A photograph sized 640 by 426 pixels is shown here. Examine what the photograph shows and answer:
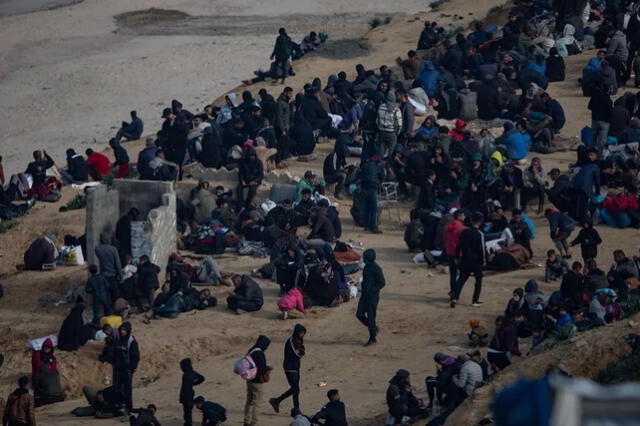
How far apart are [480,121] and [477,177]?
185 inches

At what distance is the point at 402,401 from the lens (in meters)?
13.0

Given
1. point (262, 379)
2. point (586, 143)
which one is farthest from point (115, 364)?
point (586, 143)

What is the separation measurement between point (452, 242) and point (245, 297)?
2.72 meters

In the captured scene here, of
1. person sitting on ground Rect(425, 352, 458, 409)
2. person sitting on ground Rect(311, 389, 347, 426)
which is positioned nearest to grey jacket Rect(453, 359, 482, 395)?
person sitting on ground Rect(425, 352, 458, 409)

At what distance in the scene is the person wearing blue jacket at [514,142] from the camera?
21.8m

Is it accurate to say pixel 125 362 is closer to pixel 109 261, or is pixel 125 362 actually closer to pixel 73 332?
pixel 73 332

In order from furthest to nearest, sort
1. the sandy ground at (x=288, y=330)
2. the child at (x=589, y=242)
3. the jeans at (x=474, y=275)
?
the child at (x=589, y=242)
the jeans at (x=474, y=275)
the sandy ground at (x=288, y=330)

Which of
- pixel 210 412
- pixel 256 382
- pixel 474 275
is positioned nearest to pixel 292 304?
pixel 474 275

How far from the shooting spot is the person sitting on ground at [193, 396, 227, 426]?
13.9 metres

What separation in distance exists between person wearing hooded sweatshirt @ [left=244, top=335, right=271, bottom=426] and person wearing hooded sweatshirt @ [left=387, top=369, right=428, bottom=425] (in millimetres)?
1303

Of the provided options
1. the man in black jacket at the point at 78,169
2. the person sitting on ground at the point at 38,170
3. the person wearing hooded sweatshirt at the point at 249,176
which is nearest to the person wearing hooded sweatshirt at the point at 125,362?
the person wearing hooded sweatshirt at the point at 249,176

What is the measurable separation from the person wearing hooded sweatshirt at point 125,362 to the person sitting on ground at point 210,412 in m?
1.07

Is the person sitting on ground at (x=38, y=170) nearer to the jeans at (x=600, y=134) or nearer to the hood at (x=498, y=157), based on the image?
the hood at (x=498, y=157)

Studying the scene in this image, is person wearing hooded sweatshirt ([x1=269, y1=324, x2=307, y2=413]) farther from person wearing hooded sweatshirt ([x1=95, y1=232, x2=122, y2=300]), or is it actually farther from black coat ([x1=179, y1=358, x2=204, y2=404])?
person wearing hooded sweatshirt ([x1=95, y1=232, x2=122, y2=300])
